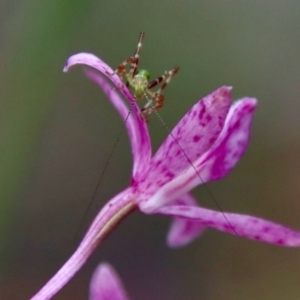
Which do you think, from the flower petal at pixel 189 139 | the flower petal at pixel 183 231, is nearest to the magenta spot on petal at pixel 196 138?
the flower petal at pixel 189 139

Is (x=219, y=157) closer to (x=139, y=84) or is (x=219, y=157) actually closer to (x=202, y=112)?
(x=202, y=112)

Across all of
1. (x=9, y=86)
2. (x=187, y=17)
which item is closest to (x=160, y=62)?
(x=187, y=17)

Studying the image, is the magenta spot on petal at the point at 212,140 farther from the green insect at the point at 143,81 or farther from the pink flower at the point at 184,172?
the green insect at the point at 143,81

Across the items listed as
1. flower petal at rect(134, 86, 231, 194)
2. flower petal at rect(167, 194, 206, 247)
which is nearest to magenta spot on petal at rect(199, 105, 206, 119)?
flower petal at rect(134, 86, 231, 194)

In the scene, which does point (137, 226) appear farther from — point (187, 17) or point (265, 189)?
point (187, 17)

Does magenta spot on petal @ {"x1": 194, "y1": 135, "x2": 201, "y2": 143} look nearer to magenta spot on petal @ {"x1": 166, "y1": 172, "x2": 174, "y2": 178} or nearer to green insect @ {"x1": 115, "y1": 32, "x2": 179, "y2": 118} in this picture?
magenta spot on petal @ {"x1": 166, "y1": 172, "x2": 174, "y2": 178}

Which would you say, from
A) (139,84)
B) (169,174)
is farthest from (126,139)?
(169,174)
